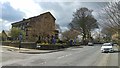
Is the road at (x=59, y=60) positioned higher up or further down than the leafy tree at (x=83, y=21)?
further down

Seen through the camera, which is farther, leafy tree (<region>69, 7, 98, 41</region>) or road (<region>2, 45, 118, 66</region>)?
leafy tree (<region>69, 7, 98, 41</region>)

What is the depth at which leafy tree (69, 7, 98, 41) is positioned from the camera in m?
96.2

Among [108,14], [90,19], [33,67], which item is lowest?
[33,67]

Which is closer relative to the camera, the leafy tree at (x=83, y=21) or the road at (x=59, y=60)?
the road at (x=59, y=60)

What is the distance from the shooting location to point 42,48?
49.9 m

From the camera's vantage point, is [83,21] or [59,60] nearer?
[59,60]

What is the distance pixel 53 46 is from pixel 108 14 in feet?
83.4

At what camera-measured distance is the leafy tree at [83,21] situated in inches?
3787

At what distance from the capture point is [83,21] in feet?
313

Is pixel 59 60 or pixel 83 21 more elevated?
pixel 83 21

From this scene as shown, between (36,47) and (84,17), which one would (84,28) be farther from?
(36,47)

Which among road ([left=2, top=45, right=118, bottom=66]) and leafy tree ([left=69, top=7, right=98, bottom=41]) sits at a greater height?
leafy tree ([left=69, top=7, right=98, bottom=41])

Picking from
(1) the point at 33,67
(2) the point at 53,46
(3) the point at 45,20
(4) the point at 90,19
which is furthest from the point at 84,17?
(1) the point at 33,67

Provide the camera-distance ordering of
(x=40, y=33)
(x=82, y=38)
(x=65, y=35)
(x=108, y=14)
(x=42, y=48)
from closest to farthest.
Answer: (x=108, y=14), (x=42, y=48), (x=40, y=33), (x=65, y=35), (x=82, y=38)
